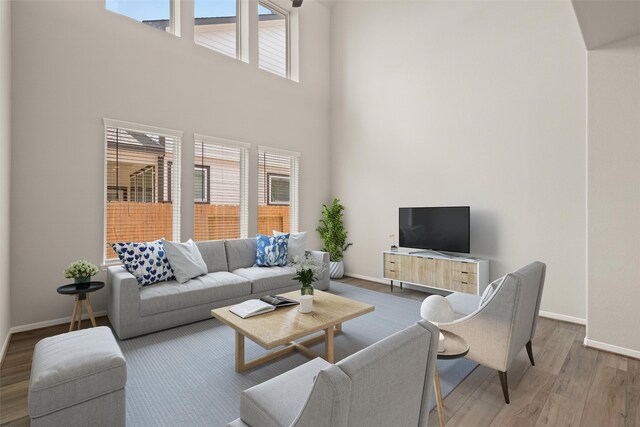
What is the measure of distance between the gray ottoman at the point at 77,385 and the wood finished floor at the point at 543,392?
1.88ft

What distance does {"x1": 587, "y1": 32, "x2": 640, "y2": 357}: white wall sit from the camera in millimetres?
2729

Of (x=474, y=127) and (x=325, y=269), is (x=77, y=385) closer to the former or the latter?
(x=325, y=269)

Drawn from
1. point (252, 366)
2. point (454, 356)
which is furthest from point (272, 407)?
point (252, 366)

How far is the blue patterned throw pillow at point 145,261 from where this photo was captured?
3400 mm

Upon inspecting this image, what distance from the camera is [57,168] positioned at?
3.51 m

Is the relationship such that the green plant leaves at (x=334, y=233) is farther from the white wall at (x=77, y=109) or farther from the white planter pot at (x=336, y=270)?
the white wall at (x=77, y=109)

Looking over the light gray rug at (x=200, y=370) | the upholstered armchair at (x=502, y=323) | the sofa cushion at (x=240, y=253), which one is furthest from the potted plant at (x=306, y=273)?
the sofa cushion at (x=240, y=253)

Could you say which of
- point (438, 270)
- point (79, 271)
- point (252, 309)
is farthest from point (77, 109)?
point (438, 270)

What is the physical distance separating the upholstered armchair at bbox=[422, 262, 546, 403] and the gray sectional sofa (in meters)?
2.45

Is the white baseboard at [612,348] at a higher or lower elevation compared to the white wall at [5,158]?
lower

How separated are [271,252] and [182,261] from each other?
4.10 ft

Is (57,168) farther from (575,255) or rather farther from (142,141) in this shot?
(575,255)

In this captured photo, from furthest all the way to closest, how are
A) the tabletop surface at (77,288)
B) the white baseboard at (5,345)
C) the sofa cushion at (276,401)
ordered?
the tabletop surface at (77,288) → the white baseboard at (5,345) → the sofa cushion at (276,401)

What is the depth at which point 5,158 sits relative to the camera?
116 inches
